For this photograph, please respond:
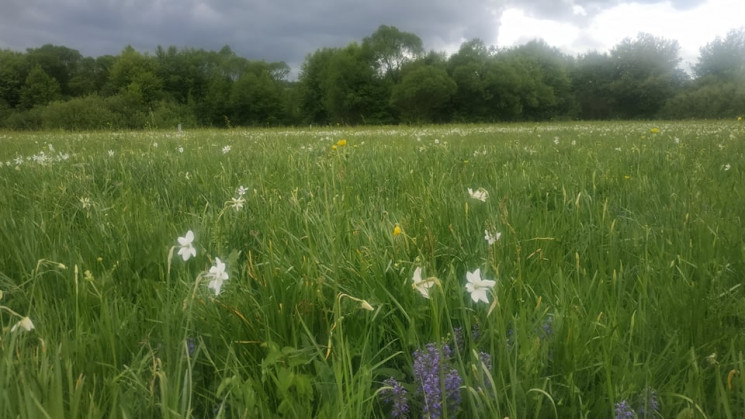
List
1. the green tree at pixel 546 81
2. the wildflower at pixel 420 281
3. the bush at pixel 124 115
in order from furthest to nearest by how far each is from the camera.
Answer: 1. the green tree at pixel 546 81
2. the bush at pixel 124 115
3. the wildflower at pixel 420 281

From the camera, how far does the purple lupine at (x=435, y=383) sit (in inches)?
44.9

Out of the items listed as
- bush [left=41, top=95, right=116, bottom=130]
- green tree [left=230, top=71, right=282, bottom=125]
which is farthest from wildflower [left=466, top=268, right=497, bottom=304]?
green tree [left=230, top=71, right=282, bottom=125]

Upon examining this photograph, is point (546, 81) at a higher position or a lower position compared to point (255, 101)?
higher

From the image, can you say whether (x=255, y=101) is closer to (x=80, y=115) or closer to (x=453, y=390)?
(x=80, y=115)

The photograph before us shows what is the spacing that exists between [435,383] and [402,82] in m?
74.2

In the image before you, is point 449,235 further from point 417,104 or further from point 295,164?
point 417,104

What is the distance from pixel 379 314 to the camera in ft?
5.51

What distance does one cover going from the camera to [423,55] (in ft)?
259

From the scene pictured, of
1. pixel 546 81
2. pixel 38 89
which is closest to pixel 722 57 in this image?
pixel 546 81

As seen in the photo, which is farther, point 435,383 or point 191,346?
point 191,346

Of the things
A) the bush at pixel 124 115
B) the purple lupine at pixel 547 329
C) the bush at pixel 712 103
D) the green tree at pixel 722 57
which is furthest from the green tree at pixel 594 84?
the purple lupine at pixel 547 329

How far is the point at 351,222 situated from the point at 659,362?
5.27 ft

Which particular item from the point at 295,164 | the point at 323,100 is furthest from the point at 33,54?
the point at 295,164

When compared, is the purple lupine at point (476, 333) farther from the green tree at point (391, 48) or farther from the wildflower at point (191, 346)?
the green tree at point (391, 48)
